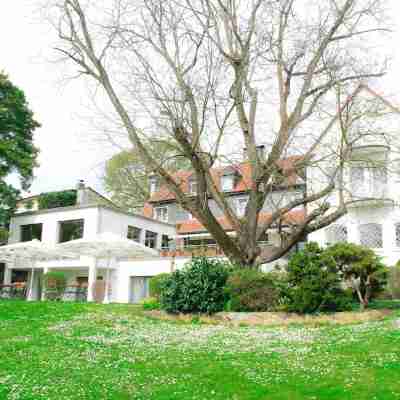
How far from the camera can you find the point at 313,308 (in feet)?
50.6

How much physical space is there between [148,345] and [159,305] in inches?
301

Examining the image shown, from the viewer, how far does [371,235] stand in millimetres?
29188

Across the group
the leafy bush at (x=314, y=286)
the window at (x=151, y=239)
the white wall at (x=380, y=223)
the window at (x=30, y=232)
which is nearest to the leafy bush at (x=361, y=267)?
the leafy bush at (x=314, y=286)

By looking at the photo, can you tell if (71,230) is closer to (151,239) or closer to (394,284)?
(151,239)

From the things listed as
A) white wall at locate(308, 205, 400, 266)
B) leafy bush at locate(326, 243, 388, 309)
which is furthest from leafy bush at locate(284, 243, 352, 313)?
white wall at locate(308, 205, 400, 266)

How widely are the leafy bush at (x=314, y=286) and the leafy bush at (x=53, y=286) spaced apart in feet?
56.2

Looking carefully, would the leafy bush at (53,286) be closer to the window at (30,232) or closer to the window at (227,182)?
the window at (30,232)

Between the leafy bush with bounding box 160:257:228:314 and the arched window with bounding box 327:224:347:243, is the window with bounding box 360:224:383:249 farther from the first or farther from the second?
the leafy bush with bounding box 160:257:228:314

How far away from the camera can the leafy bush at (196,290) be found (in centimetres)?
1696

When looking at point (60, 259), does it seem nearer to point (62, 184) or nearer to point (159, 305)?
point (62, 184)

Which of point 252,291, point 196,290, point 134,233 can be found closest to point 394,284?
point 252,291

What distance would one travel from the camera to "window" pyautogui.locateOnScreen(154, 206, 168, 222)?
4356 centimetres

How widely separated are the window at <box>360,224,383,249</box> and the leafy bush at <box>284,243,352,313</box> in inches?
555

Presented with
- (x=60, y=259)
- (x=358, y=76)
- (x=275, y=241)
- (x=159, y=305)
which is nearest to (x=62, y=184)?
(x=60, y=259)
